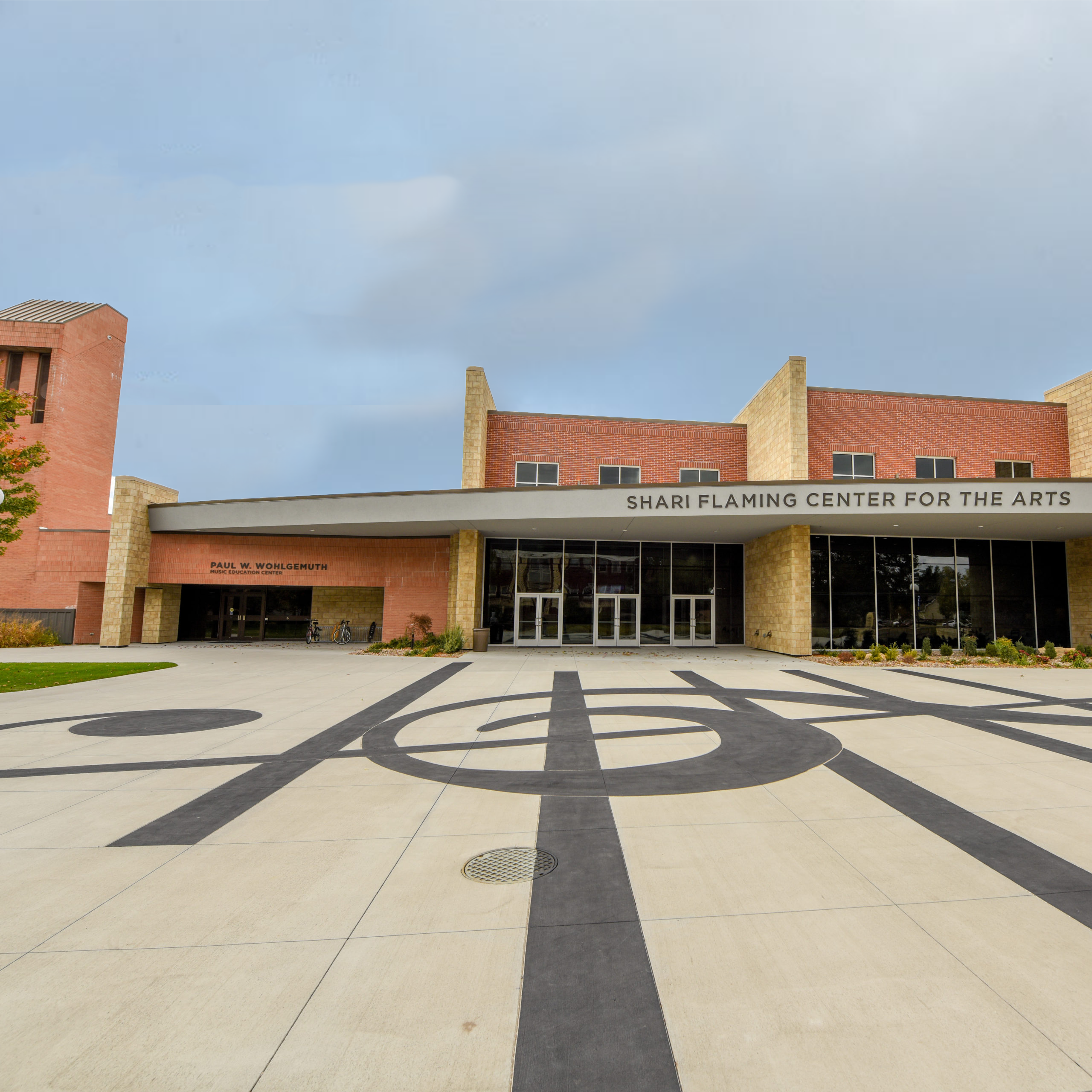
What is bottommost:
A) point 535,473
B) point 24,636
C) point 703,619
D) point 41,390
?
point 24,636

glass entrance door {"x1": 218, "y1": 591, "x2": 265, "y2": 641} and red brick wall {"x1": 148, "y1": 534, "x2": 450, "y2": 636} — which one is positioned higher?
red brick wall {"x1": 148, "y1": 534, "x2": 450, "y2": 636}

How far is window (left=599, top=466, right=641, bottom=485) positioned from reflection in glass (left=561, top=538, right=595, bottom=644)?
3.98 metres

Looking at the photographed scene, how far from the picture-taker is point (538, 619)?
26.4 meters

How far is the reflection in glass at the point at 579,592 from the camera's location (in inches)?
1045

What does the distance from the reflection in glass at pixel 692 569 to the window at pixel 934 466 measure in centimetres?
1056

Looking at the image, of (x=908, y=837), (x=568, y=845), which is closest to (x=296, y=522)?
(x=568, y=845)

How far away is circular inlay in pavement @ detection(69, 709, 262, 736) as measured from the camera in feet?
31.2

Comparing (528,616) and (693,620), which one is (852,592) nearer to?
(693,620)

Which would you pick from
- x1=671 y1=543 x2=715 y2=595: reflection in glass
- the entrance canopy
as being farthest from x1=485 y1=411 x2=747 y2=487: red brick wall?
the entrance canopy

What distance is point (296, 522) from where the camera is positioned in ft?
76.7

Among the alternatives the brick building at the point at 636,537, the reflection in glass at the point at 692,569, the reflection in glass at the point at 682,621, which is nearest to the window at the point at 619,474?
the brick building at the point at 636,537

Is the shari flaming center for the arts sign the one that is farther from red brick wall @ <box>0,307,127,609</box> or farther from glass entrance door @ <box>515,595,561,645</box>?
glass entrance door @ <box>515,595,561,645</box>

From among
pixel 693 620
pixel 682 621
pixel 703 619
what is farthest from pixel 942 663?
pixel 682 621

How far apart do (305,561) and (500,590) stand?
28.8ft
